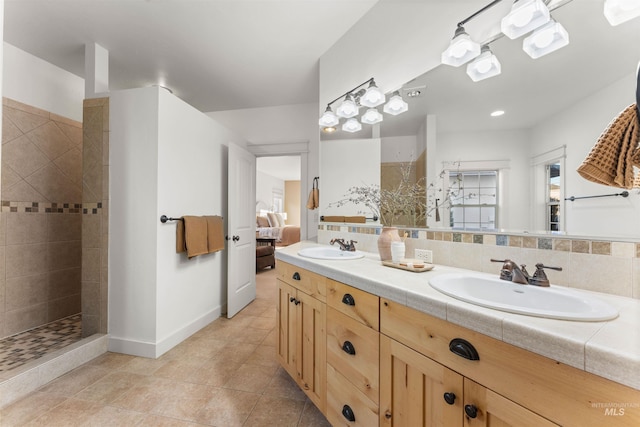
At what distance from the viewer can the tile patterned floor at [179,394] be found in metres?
1.42

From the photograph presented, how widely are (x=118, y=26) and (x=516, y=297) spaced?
3.20 m

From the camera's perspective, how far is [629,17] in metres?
0.84

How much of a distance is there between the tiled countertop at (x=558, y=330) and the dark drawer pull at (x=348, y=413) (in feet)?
1.86

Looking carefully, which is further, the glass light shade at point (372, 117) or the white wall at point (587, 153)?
the glass light shade at point (372, 117)

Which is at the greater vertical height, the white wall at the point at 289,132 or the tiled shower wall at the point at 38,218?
the white wall at the point at 289,132

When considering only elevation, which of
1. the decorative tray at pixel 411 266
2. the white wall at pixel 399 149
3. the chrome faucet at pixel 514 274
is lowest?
the decorative tray at pixel 411 266

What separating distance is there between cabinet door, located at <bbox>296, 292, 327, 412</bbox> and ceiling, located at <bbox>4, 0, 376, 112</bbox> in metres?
2.09

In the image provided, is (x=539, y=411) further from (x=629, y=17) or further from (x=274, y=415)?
(x=274, y=415)

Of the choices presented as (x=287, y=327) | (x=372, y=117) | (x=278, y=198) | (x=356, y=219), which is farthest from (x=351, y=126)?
(x=278, y=198)

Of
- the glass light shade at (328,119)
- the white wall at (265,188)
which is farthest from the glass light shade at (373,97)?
the white wall at (265,188)

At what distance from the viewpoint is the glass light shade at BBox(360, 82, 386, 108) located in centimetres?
183

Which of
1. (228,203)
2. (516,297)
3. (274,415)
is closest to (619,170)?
(516,297)

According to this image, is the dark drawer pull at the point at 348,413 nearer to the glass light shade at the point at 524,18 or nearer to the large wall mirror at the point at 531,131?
the large wall mirror at the point at 531,131

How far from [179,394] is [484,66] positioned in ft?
8.06
